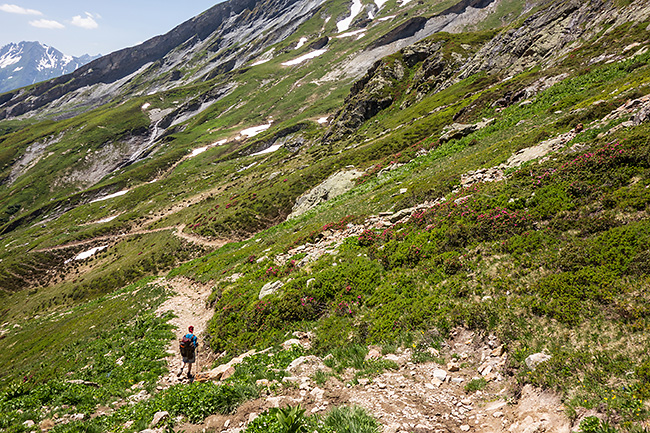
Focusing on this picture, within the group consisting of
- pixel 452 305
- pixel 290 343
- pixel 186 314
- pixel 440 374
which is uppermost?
pixel 452 305

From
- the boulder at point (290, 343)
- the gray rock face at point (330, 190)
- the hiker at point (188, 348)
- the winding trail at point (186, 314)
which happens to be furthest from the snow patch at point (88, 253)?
the boulder at point (290, 343)

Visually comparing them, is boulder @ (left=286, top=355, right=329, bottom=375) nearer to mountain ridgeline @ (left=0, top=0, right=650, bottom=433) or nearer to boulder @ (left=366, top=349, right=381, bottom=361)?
mountain ridgeline @ (left=0, top=0, right=650, bottom=433)

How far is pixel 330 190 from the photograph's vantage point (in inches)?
1832

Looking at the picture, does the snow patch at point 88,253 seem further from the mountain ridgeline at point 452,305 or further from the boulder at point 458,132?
the boulder at point 458,132

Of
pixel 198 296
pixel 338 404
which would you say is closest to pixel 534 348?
pixel 338 404

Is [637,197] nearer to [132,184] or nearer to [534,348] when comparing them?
[534,348]

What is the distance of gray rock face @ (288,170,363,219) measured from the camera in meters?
45.0

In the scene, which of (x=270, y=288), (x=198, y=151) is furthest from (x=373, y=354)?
(x=198, y=151)

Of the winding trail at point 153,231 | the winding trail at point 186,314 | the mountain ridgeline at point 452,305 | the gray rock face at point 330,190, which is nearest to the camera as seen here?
the mountain ridgeline at point 452,305

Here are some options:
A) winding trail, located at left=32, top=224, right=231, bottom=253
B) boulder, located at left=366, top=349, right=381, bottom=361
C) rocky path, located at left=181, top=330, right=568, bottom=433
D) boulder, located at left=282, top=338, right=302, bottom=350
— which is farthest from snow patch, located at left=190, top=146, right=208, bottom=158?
rocky path, located at left=181, top=330, right=568, bottom=433

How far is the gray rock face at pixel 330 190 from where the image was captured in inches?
1770

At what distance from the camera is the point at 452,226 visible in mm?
14984

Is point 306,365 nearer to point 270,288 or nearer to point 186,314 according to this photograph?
point 270,288

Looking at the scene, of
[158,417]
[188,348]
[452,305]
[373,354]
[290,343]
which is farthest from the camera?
[188,348]
